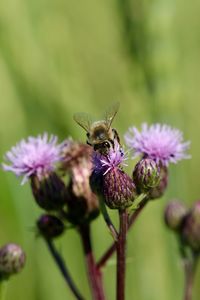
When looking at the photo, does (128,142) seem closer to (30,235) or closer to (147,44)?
(147,44)

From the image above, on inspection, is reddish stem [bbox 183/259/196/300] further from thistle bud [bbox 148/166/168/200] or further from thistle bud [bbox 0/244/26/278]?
thistle bud [bbox 0/244/26/278]

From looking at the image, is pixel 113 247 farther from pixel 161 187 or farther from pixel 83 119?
pixel 83 119

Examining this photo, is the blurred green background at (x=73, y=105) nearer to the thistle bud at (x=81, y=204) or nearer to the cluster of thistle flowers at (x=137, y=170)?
the thistle bud at (x=81, y=204)

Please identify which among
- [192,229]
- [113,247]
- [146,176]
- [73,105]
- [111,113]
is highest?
[73,105]

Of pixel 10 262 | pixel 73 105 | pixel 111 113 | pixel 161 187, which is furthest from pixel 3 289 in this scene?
pixel 73 105

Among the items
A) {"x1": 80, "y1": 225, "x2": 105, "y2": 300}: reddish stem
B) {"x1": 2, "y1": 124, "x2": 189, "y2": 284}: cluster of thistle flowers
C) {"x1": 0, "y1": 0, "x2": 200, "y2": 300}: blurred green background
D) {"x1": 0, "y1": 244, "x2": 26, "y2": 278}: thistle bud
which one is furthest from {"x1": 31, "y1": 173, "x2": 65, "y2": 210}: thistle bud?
{"x1": 0, "y1": 0, "x2": 200, "y2": 300}: blurred green background

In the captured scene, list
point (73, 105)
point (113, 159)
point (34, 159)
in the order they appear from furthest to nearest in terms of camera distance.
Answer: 1. point (73, 105)
2. point (34, 159)
3. point (113, 159)

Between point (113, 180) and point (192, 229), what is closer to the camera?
point (113, 180)

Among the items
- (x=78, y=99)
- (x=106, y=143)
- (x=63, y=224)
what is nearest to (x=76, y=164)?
(x=63, y=224)
